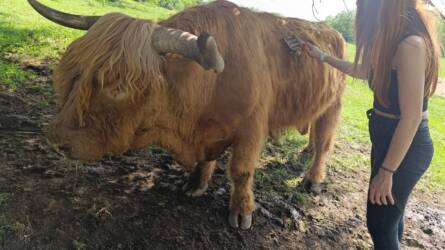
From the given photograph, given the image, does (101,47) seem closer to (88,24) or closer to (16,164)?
(88,24)

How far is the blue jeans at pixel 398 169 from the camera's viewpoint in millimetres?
2770

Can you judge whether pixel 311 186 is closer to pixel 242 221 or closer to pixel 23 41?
pixel 242 221

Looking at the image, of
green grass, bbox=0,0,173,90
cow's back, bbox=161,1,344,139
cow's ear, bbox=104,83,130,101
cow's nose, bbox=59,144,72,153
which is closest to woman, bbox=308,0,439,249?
cow's back, bbox=161,1,344,139

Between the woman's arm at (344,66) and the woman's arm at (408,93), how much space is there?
0.41m

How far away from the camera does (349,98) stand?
13250 mm

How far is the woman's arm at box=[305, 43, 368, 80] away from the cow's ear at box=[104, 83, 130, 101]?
168 centimetres

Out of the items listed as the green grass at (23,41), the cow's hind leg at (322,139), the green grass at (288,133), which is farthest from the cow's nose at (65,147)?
the cow's hind leg at (322,139)

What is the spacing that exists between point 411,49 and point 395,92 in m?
0.34

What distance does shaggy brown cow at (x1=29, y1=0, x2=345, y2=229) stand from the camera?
3.12m

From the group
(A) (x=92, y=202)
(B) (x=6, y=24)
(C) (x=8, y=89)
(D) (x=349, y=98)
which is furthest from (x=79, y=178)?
A: (D) (x=349, y=98)

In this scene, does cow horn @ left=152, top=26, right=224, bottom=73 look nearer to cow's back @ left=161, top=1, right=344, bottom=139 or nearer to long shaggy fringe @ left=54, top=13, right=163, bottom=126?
long shaggy fringe @ left=54, top=13, right=163, bottom=126

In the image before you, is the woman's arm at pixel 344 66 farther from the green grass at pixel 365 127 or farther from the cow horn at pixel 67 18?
the cow horn at pixel 67 18

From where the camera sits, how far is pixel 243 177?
4238 mm

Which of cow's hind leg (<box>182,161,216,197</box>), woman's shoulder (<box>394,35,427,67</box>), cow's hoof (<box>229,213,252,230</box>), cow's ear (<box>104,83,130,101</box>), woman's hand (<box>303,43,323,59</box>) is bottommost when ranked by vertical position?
cow's hoof (<box>229,213,252,230</box>)
